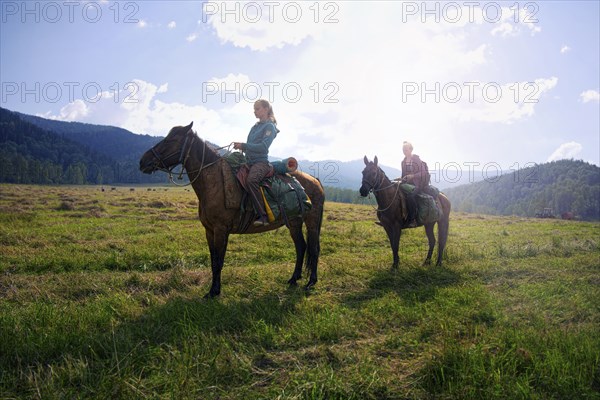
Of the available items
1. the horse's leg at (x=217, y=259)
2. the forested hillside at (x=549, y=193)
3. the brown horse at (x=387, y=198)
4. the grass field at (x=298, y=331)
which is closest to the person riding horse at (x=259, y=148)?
the horse's leg at (x=217, y=259)

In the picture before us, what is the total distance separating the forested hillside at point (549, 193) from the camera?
446 ft

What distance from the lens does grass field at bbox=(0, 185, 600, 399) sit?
137 inches

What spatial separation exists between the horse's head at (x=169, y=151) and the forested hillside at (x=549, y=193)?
124960 millimetres

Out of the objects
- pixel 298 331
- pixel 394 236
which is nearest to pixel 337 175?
pixel 394 236

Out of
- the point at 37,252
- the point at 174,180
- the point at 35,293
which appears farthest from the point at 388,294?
the point at 37,252

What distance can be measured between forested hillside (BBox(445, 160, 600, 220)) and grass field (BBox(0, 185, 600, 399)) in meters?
122

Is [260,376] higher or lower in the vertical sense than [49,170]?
lower

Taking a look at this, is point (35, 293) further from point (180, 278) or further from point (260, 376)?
point (260, 376)

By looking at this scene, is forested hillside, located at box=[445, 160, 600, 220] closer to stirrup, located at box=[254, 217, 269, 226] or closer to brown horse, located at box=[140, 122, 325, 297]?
stirrup, located at box=[254, 217, 269, 226]

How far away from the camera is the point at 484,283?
7801mm

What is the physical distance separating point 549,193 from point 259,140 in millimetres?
180838

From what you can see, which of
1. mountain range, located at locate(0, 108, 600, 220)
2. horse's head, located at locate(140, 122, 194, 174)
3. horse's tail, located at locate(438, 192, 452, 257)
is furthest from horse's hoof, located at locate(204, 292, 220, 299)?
mountain range, located at locate(0, 108, 600, 220)

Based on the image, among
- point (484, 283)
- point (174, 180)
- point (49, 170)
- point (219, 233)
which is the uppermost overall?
point (49, 170)

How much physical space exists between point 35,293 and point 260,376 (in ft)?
17.4
